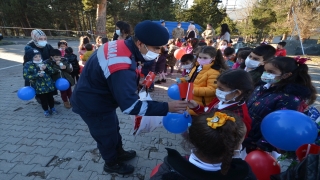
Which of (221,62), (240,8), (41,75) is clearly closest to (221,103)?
(221,62)

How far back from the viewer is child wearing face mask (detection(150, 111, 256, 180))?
1094 millimetres

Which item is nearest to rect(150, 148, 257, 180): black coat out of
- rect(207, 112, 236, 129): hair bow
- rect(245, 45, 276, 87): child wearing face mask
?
rect(207, 112, 236, 129): hair bow

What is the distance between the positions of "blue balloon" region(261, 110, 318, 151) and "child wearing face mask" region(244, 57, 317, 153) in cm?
32

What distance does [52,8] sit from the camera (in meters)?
24.7

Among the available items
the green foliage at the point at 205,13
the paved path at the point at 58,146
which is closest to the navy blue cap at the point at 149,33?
the paved path at the point at 58,146

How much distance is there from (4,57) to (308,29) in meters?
22.0

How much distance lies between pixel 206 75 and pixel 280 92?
0.99m

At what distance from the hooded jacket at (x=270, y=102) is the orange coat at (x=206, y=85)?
558mm

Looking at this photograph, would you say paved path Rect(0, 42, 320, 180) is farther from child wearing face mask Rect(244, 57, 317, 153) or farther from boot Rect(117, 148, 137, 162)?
child wearing face mask Rect(244, 57, 317, 153)

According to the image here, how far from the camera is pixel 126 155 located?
2908mm

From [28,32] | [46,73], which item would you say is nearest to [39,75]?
[46,73]

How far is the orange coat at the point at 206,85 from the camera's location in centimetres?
271

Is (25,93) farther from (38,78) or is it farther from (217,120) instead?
(217,120)

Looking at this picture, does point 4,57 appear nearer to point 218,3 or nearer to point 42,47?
point 42,47
